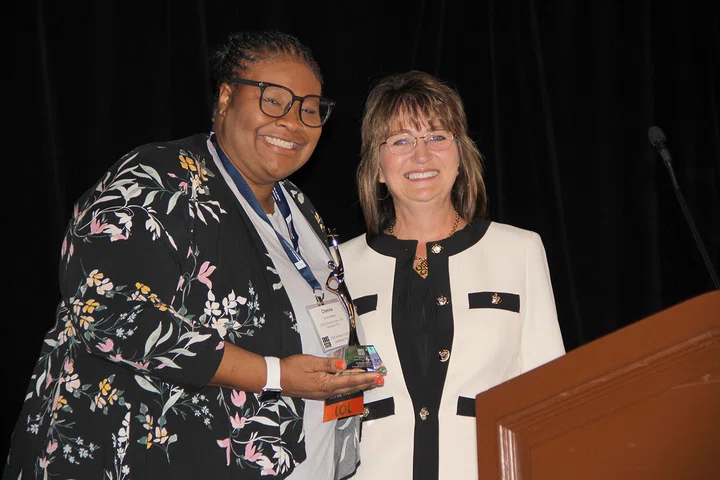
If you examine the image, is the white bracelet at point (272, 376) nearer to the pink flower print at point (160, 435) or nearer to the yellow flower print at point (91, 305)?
the pink flower print at point (160, 435)

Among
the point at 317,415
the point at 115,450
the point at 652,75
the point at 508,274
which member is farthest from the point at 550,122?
the point at 115,450

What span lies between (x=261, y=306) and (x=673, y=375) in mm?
1010

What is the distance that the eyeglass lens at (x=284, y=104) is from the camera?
192cm

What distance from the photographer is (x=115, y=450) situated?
1520 millimetres

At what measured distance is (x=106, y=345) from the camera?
4.80 ft

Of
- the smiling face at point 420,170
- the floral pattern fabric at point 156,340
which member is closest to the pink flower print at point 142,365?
the floral pattern fabric at point 156,340

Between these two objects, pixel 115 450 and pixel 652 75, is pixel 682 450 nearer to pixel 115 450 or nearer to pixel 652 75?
pixel 115 450

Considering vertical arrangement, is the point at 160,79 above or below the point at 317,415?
above

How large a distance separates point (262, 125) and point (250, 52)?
0.67 feet

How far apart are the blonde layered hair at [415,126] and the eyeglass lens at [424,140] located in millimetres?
22

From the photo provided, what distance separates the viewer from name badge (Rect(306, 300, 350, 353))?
1855mm

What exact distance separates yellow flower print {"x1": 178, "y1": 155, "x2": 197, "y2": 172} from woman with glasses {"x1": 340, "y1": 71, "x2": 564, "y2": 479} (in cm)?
73

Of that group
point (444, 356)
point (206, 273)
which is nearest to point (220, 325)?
point (206, 273)

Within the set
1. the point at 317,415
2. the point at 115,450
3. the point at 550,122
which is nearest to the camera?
the point at 115,450
